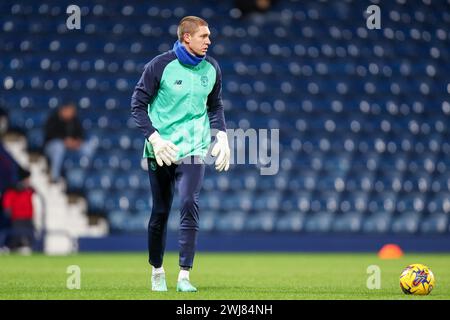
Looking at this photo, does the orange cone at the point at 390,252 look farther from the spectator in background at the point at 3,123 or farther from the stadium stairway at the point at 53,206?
the spectator in background at the point at 3,123

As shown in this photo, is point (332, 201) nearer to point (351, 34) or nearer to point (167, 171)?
point (351, 34)

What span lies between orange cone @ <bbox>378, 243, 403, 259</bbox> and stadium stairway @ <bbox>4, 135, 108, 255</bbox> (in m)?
4.80

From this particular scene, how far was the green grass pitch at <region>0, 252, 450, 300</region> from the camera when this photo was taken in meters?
6.69

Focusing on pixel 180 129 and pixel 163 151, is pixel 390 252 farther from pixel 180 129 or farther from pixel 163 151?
pixel 163 151

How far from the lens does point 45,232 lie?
16.0 metres

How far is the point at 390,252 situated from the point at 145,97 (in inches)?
361

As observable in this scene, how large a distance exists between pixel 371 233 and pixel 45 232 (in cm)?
569

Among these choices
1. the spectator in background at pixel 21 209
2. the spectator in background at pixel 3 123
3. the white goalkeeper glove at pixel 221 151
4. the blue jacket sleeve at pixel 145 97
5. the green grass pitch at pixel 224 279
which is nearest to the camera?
the green grass pitch at pixel 224 279

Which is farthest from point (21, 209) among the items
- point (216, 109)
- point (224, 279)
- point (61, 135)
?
point (216, 109)

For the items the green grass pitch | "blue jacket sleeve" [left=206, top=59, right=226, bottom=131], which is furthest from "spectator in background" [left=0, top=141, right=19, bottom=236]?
"blue jacket sleeve" [left=206, top=59, right=226, bottom=131]

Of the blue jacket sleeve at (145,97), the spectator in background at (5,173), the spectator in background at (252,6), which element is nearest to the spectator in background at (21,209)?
the spectator in background at (5,173)

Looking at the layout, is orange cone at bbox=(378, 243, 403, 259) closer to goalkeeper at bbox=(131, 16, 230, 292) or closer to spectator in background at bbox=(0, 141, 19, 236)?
spectator in background at bbox=(0, 141, 19, 236)

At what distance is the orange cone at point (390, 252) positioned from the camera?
1504cm
